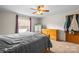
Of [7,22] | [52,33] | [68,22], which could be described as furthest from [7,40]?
[68,22]

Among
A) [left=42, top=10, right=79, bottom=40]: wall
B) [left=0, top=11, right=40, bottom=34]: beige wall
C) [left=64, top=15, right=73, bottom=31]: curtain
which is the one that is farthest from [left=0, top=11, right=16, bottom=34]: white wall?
[left=64, top=15, right=73, bottom=31]: curtain

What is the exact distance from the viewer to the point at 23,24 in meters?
0.99

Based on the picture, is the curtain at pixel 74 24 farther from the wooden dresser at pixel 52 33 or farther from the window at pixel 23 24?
the window at pixel 23 24

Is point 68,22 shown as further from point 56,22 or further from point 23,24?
point 23,24

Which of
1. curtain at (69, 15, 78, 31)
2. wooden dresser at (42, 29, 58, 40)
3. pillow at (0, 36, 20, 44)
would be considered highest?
curtain at (69, 15, 78, 31)

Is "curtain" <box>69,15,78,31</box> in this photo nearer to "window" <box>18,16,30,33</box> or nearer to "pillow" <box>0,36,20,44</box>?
"window" <box>18,16,30,33</box>

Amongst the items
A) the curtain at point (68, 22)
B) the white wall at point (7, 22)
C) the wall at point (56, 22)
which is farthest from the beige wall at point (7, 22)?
the curtain at point (68, 22)

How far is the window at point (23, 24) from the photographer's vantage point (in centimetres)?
95

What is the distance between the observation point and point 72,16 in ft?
3.49

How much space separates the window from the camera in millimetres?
954

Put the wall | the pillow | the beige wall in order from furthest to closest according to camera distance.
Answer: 1. the wall
2. the pillow
3. the beige wall

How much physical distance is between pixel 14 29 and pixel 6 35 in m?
0.11
